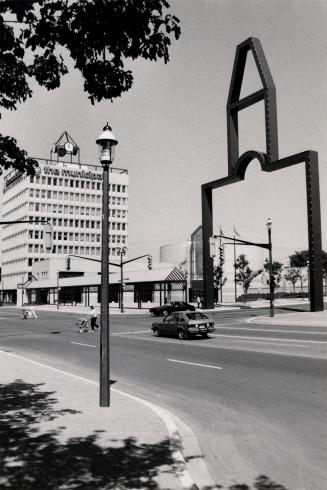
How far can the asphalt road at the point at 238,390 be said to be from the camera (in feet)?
20.6

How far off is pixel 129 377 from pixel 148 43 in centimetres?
920

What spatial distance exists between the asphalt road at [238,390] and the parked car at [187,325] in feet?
2.15

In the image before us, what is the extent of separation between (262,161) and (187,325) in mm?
21303

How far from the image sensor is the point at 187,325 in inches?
909

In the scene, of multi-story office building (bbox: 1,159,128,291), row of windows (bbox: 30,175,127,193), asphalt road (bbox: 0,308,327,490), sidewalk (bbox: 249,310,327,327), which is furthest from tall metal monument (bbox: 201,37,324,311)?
row of windows (bbox: 30,175,127,193)

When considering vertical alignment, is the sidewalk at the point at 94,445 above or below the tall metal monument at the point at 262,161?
below

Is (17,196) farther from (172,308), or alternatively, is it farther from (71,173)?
(172,308)

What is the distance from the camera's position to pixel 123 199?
13675cm

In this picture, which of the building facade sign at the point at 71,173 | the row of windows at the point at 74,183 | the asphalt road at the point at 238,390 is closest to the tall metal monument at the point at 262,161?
the asphalt road at the point at 238,390

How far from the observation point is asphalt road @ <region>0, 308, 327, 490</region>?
247 inches

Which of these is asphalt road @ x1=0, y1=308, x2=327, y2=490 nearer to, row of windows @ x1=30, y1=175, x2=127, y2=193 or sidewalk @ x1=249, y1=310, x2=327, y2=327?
sidewalk @ x1=249, y1=310, x2=327, y2=327

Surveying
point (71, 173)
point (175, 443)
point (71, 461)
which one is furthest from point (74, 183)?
point (71, 461)

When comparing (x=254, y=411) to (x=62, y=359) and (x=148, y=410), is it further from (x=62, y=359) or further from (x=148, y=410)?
(x=62, y=359)

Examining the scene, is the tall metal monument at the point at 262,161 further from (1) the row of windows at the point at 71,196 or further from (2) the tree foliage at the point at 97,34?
(1) the row of windows at the point at 71,196
